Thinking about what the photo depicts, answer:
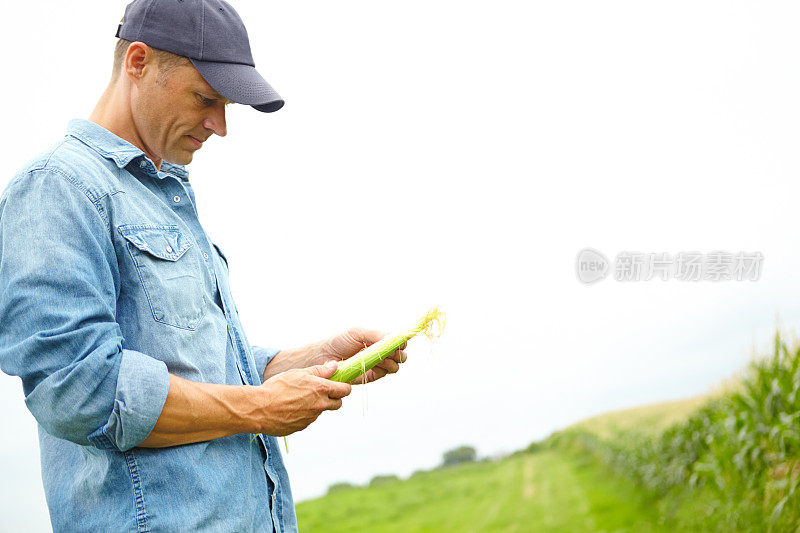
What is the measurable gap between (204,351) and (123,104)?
71cm

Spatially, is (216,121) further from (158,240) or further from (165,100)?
(158,240)

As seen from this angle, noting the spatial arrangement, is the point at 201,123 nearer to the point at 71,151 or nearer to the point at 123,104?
the point at 123,104

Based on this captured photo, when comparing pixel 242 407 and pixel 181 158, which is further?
pixel 181 158

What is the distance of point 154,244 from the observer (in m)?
1.66

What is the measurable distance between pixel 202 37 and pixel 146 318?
2.43ft

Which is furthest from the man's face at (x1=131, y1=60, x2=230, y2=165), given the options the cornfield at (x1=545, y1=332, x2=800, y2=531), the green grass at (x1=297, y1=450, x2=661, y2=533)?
the green grass at (x1=297, y1=450, x2=661, y2=533)

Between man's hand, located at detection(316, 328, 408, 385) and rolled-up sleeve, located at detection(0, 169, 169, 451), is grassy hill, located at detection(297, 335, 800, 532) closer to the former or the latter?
man's hand, located at detection(316, 328, 408, 385)

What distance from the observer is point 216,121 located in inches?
75.4

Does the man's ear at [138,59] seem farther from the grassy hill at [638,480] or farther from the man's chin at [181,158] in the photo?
the grassy hill at [638,480]

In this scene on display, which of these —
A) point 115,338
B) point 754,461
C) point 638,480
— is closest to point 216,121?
point 115,338

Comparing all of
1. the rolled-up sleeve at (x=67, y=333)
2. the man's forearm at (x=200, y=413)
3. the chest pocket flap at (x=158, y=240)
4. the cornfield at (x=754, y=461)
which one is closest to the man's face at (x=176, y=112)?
the chest pocket flap at (x=158, y=240)

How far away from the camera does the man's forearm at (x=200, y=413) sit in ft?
4.97

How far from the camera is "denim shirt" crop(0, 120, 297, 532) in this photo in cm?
142

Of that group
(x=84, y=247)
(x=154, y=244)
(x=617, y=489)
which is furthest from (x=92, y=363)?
(x=617, y=489)
